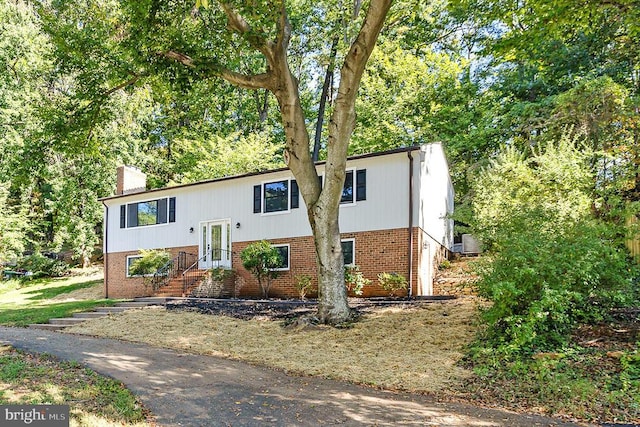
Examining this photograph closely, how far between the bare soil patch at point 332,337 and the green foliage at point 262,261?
97.5 inches

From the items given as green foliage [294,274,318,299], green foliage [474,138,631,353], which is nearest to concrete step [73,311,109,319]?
green foliage [294,274,318,299]

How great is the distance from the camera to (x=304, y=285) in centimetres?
1502

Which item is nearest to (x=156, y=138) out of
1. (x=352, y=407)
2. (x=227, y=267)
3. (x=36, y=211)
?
(x=36, y=211)

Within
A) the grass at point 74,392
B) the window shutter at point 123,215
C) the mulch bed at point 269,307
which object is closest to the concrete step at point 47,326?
the mulch bed at point 269,307

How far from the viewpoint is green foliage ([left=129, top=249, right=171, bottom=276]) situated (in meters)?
18.0

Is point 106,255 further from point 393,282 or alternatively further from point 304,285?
point 393,282

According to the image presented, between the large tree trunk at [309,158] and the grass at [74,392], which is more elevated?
the large tree trunk at [309,158]

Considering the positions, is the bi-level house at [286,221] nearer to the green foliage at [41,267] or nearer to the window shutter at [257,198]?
the window shutter at [257,198]

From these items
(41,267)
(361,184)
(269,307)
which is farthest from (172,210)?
(41,267)

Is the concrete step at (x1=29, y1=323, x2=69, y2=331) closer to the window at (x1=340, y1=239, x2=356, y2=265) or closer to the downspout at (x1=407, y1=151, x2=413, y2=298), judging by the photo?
the window at (x1=340, y1=239, x2=356, y2=265)

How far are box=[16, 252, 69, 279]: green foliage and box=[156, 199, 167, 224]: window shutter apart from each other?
35.7ft

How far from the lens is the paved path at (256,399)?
5.01 metres

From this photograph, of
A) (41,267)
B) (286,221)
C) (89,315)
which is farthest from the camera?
(41,267)

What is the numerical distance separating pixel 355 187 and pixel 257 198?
168 inches
